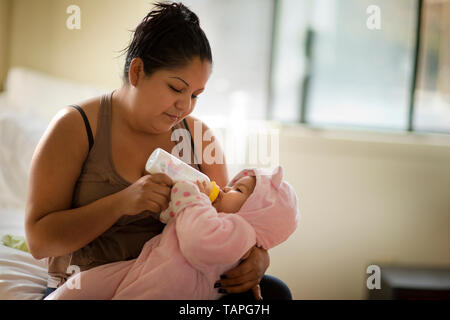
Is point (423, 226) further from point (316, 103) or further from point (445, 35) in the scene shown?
point (445, 35)

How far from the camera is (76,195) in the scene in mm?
980

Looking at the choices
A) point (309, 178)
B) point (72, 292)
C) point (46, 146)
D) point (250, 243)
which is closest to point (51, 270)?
point (72, 292)

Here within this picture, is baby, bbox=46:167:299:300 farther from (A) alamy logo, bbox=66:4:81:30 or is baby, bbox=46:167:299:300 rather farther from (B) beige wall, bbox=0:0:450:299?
(B) beige wall, bbox=0:0:450:299

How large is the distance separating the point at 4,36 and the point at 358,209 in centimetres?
190

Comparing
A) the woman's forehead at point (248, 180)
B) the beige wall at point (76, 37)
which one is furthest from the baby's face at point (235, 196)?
the beige wall at point (76, 37)

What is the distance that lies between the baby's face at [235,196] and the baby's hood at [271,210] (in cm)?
2

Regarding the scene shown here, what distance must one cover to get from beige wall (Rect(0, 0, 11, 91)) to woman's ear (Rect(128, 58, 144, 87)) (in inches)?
44.3

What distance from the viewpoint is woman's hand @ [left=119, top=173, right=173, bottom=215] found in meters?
0.85

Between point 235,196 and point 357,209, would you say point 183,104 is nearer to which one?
point 235,196

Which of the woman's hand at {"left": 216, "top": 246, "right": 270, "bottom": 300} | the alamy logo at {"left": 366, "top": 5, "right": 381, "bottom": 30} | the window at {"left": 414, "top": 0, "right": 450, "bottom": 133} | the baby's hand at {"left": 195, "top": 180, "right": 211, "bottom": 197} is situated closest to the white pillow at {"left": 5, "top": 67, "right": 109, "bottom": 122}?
the baby's hand at {"left": 195, "top": 180, "right": 211, "bottom": 197}

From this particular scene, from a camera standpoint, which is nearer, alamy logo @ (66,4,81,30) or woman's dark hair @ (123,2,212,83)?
woman's dark hair @ (123,2,212,83)

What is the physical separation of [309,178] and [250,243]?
1396mm

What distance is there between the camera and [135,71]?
0.99 m
